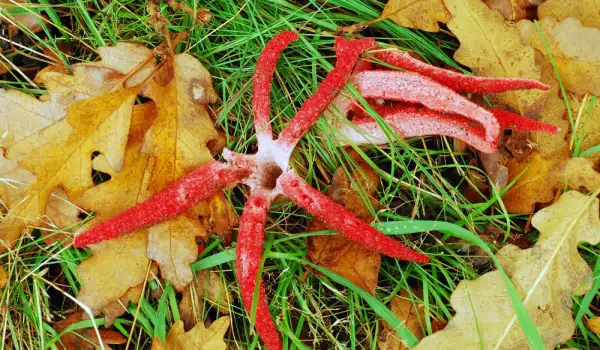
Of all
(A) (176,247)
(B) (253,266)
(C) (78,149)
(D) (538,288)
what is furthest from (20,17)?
(D) (538,288)

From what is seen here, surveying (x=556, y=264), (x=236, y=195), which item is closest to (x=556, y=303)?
(x=556, y=264)

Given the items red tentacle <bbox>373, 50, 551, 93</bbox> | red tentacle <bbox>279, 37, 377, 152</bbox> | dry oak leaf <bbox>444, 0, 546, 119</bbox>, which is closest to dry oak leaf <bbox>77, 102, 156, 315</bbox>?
red tentacle <bbox>279, 37, 377, 152</bbox>

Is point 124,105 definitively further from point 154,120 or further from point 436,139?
point 436,139

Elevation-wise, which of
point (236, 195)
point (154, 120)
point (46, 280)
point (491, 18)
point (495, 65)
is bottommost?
point (46, 280)

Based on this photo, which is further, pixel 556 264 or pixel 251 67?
pixel 251 67

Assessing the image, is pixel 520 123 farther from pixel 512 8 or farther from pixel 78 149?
pixel 78 149

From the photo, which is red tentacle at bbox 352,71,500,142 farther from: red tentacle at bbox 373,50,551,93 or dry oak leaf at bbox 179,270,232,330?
dry oak leaf at bbox 179,270,232,330
